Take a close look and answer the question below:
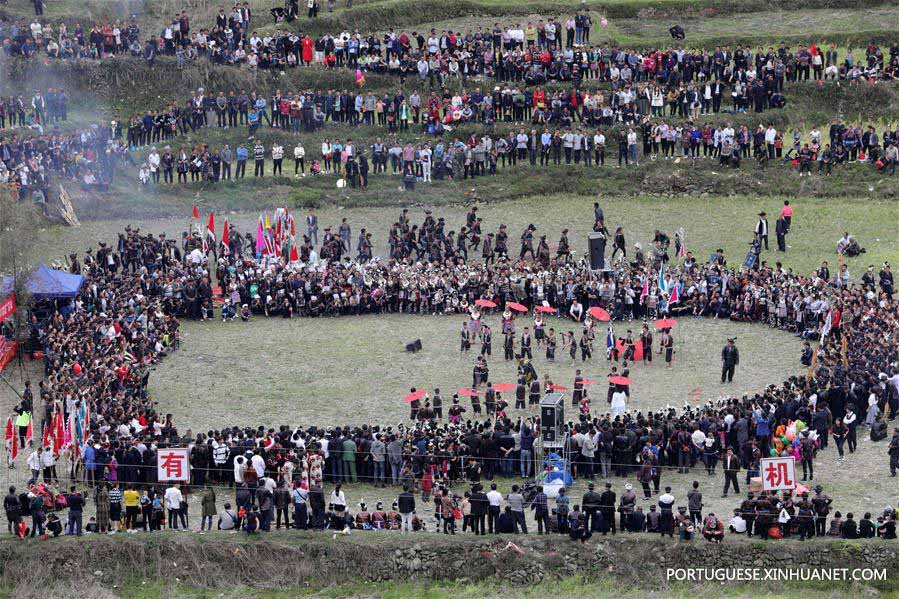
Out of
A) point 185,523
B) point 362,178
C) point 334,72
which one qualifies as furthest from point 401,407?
point 334,72

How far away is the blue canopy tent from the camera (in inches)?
1881

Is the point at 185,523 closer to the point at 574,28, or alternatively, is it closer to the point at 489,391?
the point at 489,391

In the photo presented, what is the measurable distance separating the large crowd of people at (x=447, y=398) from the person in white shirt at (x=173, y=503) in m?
0.04

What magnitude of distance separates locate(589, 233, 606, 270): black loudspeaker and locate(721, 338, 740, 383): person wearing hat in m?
7.35

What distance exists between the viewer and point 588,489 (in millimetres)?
37062

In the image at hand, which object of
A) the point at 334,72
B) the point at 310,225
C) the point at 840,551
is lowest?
the point at 840,551

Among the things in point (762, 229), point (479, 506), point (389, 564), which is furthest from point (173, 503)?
point (762, 229)

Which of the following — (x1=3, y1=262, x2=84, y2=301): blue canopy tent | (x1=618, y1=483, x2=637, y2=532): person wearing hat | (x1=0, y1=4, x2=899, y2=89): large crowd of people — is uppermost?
(x1=0, y1=4, x2=899, y2=89): large crowd of people

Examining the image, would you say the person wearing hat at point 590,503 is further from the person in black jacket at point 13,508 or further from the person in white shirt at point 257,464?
the person in black jacket at point 13,508

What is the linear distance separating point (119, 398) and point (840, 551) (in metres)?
17.9

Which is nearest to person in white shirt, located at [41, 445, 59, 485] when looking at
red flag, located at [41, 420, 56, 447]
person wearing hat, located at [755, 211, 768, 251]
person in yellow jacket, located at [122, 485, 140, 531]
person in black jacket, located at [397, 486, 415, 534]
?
red flag, located at [41, 420, 56, 447]

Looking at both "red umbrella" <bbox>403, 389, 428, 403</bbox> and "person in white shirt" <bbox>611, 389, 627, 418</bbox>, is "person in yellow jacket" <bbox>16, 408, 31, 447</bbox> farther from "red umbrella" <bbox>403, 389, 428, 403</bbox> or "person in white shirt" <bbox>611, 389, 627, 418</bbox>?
"person in white shirt" <bbox>611, 389, 627, 418</bbox>

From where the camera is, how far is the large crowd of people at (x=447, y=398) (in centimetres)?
3675

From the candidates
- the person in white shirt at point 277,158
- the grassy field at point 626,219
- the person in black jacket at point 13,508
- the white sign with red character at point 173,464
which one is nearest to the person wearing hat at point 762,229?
the grassy field at point 626,219
